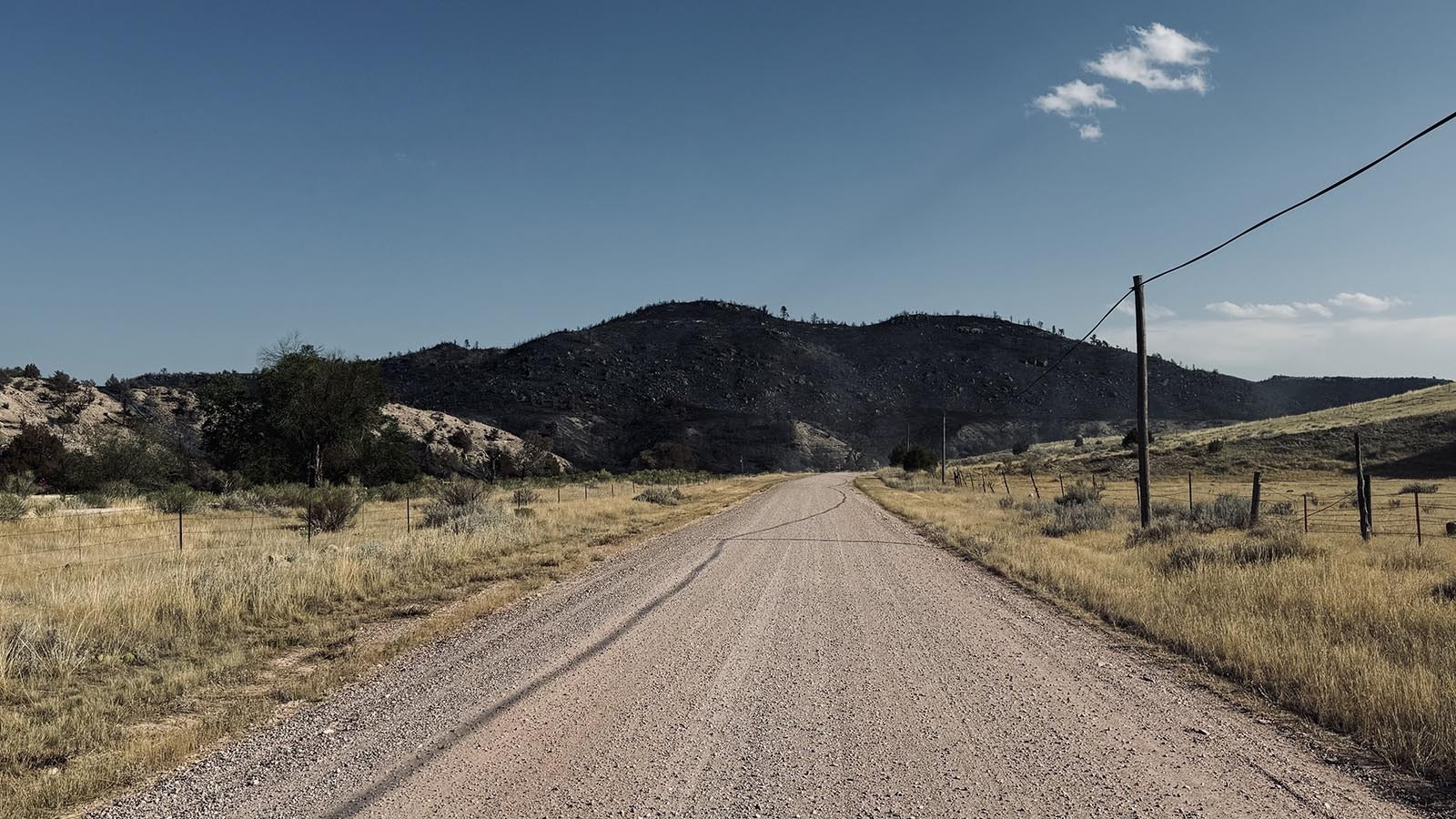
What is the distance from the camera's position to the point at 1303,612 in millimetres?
8617

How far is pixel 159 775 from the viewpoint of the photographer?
471cm

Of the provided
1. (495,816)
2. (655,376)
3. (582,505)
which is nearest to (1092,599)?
(495,816)

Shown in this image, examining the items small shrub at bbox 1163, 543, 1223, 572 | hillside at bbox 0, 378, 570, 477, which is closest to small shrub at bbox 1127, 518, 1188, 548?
small shrub at bbox 1163, 543, 1223, 572

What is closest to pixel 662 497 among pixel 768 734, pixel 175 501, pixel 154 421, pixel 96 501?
pixel 175 501

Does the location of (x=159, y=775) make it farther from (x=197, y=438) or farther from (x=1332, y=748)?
(x=197, y=438)

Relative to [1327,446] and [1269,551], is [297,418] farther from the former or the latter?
[1327,446]

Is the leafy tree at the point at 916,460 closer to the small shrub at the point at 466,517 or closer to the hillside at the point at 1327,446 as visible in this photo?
the hillside at the point at 1327,446

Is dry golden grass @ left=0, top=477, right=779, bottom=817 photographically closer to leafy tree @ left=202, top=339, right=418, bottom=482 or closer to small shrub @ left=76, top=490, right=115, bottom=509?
small shrub @ left=76, top=490, right=115, bottom=509

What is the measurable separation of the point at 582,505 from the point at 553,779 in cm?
2534

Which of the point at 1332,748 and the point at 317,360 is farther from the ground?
the point at 317,360

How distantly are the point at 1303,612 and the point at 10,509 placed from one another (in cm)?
2920

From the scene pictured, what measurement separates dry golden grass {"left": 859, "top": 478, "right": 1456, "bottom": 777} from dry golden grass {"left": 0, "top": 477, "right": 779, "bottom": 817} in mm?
7871

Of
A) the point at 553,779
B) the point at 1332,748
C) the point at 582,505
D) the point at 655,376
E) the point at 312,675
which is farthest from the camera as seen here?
the point at 655,376

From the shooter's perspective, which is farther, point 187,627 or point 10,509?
point 10,509
